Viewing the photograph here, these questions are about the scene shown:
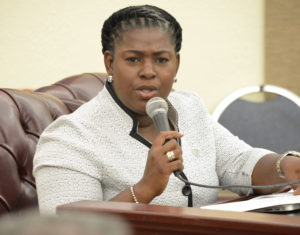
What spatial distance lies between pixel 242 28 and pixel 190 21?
344 millimetres

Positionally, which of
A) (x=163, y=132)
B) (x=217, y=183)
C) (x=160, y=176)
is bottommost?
(x=217, y=183)

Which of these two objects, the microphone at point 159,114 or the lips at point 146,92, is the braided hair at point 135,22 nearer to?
the lips at point 146,92

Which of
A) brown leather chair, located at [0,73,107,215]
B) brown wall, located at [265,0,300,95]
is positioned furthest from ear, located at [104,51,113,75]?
brown wall, located at [265,0,300,95]

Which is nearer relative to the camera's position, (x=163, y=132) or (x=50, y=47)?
(x=163, y=132)

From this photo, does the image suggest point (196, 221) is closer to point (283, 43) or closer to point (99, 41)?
point (99, 41)

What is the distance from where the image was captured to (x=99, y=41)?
9.43ft

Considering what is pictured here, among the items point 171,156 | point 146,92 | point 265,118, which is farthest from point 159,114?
point 265,118

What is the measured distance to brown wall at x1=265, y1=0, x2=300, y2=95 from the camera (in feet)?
10.5

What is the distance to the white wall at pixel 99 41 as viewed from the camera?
2721 millimetres

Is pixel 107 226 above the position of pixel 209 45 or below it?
above

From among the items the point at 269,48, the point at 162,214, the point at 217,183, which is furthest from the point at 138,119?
the point at 269,48

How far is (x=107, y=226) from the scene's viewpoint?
18 centimetres

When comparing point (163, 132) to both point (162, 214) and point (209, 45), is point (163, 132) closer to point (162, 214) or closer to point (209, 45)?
point (162, 214)

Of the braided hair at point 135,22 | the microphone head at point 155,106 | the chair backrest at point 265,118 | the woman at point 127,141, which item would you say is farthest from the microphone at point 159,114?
the chair backrest at point 265,118
